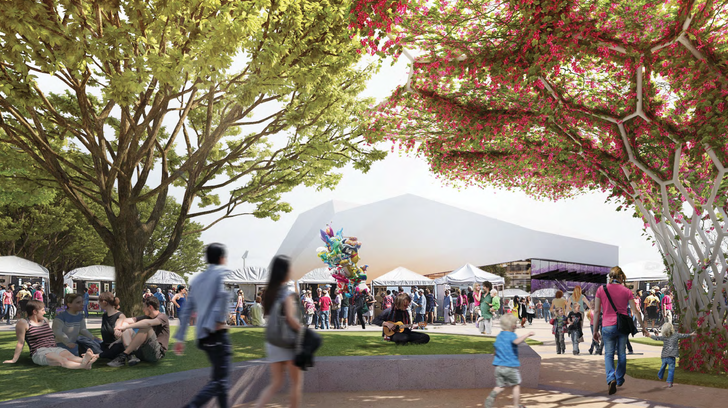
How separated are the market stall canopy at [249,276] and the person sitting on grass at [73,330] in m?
20.8

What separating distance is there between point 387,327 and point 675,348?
14.6 ft

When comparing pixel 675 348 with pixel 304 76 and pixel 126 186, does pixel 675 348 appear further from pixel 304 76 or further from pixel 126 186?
pixel 126 186

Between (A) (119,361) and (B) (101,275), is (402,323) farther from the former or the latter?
(B) (101,275)

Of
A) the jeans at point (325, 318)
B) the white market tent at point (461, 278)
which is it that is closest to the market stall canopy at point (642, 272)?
the white market tent at point (461, 278)

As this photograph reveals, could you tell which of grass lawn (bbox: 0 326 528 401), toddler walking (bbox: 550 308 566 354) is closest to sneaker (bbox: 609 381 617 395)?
grass lawn (bbox: 0 326 528 401)

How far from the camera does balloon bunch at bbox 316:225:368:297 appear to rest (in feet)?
59.4

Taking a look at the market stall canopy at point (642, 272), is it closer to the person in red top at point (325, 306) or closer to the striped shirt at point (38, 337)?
the person in red top at point (325, 306)

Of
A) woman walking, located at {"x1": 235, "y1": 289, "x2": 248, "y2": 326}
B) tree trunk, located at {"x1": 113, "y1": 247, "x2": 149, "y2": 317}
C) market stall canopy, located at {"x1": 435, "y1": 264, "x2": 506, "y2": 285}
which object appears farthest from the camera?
market stall canopy, located at {"x1": 435, "y1": 264, "x2": 506, "y2": 285}

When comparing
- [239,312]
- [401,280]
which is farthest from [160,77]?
[401,280]

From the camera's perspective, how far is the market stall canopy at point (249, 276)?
94.7 feet

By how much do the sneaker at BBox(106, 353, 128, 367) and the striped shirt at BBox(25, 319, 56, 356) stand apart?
836 mm

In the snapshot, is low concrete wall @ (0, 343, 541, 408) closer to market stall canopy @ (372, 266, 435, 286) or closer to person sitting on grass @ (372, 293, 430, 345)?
person sitting on grass @ (372, 293, 430, 345)

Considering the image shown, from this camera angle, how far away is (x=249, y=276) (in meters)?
29.2

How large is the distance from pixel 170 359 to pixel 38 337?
1.59 m
